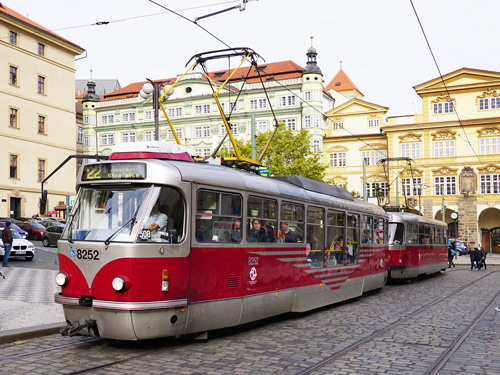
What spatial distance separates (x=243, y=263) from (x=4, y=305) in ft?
16.4

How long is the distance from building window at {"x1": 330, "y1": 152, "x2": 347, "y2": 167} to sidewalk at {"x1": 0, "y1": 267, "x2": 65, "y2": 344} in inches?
2054

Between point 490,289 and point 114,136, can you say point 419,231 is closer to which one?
point 490,289

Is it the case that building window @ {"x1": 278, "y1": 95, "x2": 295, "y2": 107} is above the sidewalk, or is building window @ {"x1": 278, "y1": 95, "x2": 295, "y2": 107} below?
above

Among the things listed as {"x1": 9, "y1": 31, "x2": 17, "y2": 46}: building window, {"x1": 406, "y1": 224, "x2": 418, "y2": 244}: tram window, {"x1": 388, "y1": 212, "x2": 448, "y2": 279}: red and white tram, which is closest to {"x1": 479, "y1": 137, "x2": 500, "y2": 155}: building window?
{"x1": 388, "y1": 212, "x2": 448, "y2": 279}: red and white tram

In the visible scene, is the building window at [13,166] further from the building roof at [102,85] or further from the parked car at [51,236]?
the building roof at [102,85]

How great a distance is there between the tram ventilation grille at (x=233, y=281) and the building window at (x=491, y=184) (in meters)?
54.4

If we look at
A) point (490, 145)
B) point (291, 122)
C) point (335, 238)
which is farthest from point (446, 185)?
point (335, 238)

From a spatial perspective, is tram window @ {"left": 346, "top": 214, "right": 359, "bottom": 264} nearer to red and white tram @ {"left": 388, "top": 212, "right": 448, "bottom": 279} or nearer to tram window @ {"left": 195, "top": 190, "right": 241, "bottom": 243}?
tram window @ {"left": 195, "top": 190, "right": 241, "bottom": 243}

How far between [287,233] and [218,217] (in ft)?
8.07

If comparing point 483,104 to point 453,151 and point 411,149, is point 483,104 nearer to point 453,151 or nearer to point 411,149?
point 453,151

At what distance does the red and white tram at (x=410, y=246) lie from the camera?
21562 millimetres

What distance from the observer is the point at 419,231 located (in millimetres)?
23906

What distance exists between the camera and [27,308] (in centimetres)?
1115

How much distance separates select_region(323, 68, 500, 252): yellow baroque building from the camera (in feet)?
191
